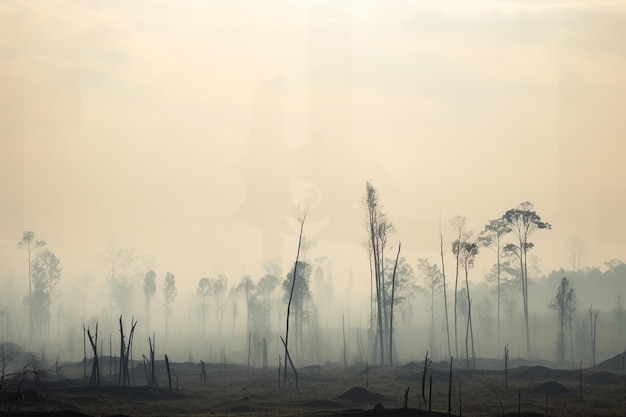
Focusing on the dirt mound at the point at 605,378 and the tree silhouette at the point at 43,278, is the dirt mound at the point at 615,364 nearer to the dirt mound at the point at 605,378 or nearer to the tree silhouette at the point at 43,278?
the dirt mound at the point at 605,378

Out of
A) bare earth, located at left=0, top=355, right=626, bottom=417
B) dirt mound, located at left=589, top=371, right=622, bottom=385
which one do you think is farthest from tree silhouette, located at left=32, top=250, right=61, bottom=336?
dirt mound, located at left=589, top=371, right=622, bottom=385

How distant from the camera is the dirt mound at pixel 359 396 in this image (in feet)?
179

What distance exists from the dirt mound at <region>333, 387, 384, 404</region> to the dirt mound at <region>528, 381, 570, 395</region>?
11.3 m

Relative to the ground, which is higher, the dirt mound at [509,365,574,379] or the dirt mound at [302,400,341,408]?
the dirt mound at [509,365,574,379]

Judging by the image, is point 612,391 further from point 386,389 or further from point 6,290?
point 6,290

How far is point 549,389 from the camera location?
5759 cm

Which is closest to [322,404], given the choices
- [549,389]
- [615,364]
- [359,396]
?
[359,396]

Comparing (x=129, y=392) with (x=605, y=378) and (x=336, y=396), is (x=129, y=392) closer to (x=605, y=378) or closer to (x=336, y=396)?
(x=336, y=396)

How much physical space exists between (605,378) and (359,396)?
2259 cm

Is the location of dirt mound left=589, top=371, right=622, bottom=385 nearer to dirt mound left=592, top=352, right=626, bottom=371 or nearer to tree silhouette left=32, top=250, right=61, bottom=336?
dirt mound left=592, top=352, right=626, bottom=371

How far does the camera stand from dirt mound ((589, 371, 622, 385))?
6400cm

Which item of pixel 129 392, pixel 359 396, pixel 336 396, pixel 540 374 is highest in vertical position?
pixel 129 392

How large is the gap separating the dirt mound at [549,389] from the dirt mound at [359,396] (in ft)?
37.2

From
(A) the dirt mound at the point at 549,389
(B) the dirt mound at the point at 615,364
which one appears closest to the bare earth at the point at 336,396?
A: (A) the dirt mound at the point at 549,389
